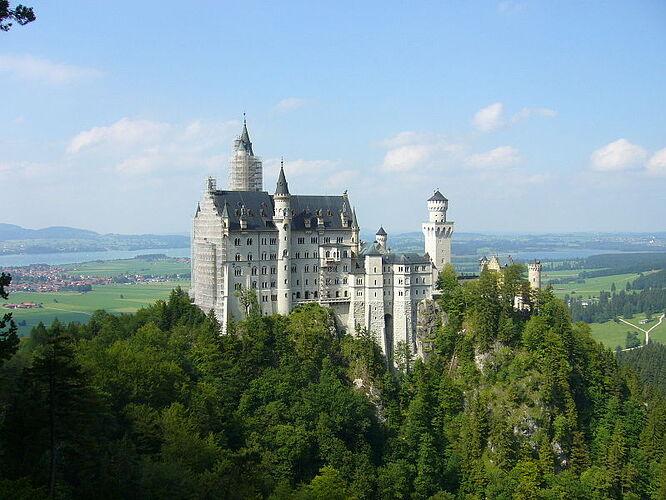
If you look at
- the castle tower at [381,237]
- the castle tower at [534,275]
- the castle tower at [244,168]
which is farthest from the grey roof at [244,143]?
the castle tower at [534,275]

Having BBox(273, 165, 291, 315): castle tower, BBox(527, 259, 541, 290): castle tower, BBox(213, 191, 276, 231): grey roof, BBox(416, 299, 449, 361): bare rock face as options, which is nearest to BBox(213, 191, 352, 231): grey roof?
BBox(213, 191, 276, 231): grey roof

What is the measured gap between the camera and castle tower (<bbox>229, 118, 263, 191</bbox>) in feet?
330

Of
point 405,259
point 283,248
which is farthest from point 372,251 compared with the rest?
point 283,248

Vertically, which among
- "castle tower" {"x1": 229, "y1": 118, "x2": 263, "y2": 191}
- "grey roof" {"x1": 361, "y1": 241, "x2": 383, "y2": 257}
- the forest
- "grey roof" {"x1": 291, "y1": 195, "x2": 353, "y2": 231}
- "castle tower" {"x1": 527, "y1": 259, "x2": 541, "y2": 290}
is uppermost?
"castle tower" {"x1": 229, "y1": 118, "x2": 263, "y2": 191}

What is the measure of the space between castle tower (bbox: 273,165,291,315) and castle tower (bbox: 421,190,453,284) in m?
17.4

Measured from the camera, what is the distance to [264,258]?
87750 mm

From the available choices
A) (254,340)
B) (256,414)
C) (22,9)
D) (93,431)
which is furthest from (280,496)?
(22,9)

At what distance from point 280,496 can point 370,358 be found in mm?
32205

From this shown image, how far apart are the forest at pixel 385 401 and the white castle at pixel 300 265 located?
91.0 inches

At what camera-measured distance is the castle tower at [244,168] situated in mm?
100438

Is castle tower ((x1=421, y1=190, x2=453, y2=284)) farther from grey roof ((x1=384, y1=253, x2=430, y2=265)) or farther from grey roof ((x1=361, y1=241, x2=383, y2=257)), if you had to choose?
grey roof ((x1=361, y1=241, x2=383, y2=257))

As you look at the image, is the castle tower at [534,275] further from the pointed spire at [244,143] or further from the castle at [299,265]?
the pointed spire at [244,143]

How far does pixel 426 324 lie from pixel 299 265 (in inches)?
635

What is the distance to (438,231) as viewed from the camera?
310ft
